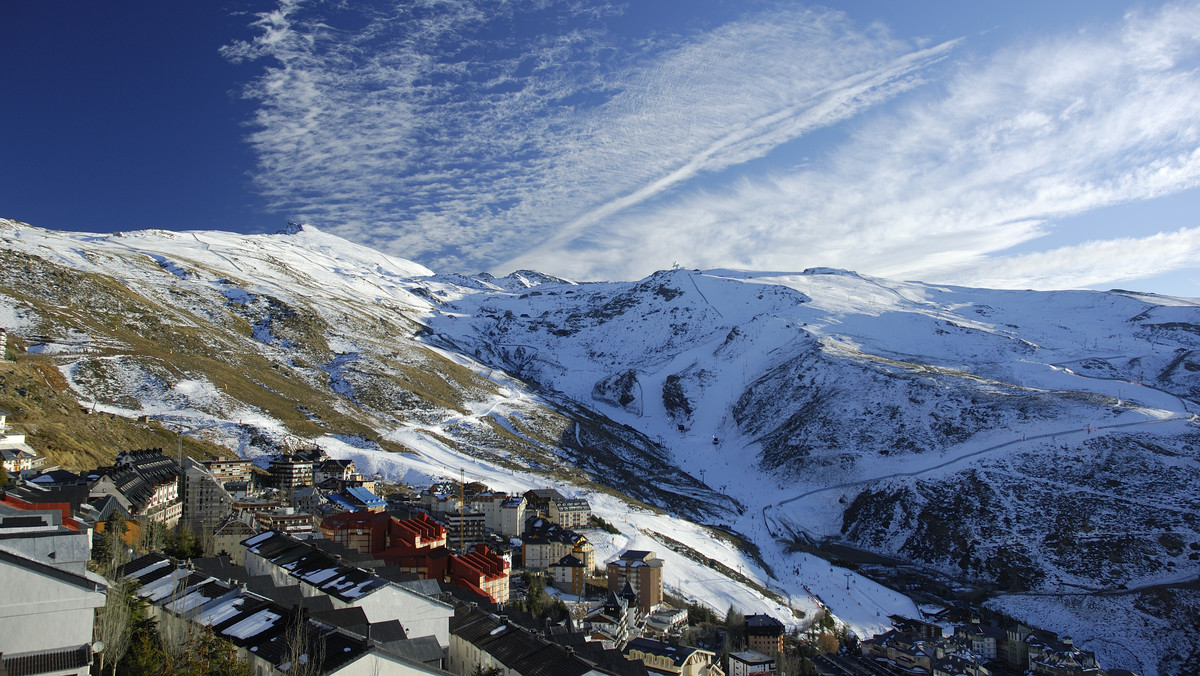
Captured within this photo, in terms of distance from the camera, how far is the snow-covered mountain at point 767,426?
70.6 metres

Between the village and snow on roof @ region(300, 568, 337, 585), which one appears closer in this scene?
the village

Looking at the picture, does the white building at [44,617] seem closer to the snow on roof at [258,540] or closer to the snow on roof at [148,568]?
the snow on roof at [148,568]

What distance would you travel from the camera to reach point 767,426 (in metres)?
140

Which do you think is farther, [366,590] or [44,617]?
[366,590]

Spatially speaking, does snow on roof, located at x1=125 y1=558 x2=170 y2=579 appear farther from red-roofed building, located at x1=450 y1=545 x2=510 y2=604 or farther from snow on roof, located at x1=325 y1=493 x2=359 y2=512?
snow on roof, located at x1=325 y1=493 x2=359 y2=512

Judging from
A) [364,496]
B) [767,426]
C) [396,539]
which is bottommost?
[767,426]

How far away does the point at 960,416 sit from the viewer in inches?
4328

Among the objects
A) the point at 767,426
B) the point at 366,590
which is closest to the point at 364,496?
the point at 366,590

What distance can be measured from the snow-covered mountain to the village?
29.5 ft

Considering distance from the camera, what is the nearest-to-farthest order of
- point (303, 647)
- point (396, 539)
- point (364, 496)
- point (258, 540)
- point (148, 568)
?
point (303, 647) → point (148, 568) → point (258, 540) → point (396, 539) → point (364, 496)

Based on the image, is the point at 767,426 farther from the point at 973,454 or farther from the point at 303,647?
the point at 303,647

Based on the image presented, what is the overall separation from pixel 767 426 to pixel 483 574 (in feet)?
359

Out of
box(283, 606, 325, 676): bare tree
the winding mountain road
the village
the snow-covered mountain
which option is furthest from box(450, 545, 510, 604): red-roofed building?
the winding mountain road

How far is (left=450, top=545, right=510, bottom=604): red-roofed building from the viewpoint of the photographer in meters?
38.2
